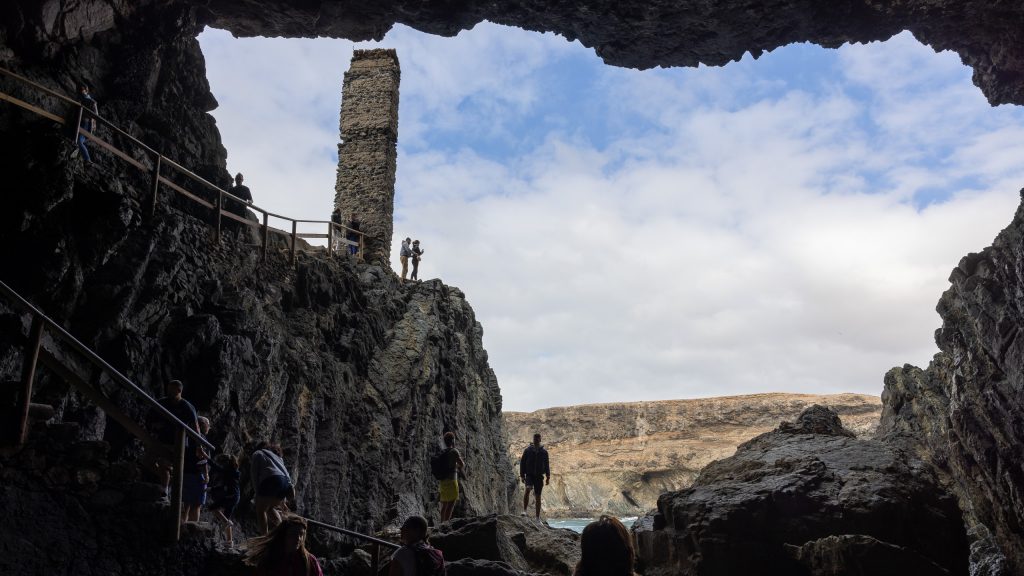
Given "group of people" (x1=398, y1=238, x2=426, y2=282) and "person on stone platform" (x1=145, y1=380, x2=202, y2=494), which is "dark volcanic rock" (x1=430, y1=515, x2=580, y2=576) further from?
"group of people" (x1=398, y1=238, x2=426, y2=282)

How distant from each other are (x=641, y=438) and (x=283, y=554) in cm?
6032

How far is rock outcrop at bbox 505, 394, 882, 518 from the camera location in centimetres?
5622

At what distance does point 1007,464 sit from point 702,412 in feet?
178

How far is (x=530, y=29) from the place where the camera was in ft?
48.4

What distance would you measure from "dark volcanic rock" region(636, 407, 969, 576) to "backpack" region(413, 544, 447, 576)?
14.9 feet

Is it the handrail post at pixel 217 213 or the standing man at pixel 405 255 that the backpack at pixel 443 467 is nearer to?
the handrail post at pixel 217 213

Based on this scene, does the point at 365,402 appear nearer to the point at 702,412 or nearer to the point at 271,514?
the point at 271,514

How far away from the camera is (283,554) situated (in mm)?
4602

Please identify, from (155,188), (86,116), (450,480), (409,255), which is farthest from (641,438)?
(86,116)

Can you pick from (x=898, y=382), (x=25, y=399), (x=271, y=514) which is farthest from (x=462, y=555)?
(x=898, y=382)

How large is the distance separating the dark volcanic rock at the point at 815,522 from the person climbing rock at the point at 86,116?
954 centimetres

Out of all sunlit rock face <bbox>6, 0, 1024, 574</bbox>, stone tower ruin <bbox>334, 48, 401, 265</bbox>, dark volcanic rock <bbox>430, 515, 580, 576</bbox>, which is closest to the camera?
dark volcanic rock <bbox>430, 515, 580, 576</bbox>

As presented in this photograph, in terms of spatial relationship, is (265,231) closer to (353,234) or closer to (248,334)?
(248,334)

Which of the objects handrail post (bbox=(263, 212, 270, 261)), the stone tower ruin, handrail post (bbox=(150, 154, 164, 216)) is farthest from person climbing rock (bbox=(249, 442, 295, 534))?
the stone tower ruin
